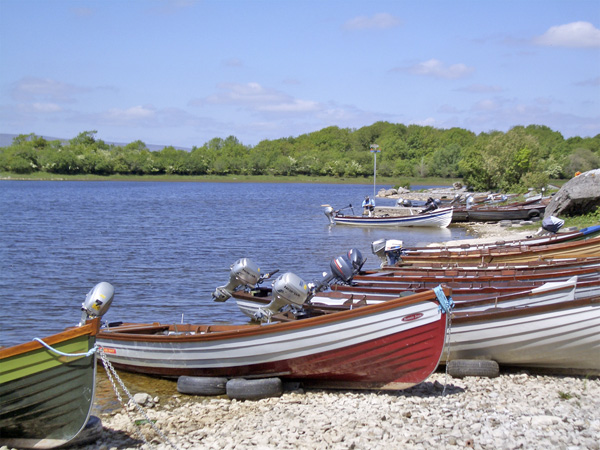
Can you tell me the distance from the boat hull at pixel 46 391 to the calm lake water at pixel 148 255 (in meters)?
6.03

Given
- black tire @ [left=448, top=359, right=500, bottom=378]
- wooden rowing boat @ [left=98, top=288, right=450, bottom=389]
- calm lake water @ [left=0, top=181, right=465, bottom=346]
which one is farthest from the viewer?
calm lake water @ [left=0, top=181, right=465, bottom=346]

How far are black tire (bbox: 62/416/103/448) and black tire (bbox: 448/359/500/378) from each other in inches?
225

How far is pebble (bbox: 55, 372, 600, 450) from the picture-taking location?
25.7ft

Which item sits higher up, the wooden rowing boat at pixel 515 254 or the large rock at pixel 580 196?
the large rock at pixel 580 196

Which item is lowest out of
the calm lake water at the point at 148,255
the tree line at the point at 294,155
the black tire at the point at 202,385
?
the calm lake water at the point at 148,255

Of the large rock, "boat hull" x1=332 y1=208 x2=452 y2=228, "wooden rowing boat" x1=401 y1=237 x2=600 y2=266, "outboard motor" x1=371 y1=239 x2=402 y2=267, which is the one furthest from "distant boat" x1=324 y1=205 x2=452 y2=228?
"outboard motor" x1=371 y1=239 x2=402 y2=267

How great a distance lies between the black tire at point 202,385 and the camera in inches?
417

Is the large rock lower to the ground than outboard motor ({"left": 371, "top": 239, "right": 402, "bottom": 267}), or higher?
higher

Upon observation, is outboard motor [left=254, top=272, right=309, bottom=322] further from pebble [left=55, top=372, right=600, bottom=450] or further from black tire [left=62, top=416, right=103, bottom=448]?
black tire [left=62, top=416, right=103, bottom=448]

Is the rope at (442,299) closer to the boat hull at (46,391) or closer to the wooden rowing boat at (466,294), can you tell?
the wooden rowing boat at (466,294)

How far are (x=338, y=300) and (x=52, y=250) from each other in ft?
67.1

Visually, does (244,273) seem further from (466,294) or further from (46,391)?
(46,391)

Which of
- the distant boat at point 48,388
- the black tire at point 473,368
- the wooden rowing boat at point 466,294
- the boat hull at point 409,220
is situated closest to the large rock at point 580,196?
the boat hull at point 409,220

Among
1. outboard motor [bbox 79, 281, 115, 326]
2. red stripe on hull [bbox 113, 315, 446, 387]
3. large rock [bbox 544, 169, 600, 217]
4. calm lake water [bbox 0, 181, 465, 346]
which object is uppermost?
large rock [bbox 544, 169, 600, 217]
